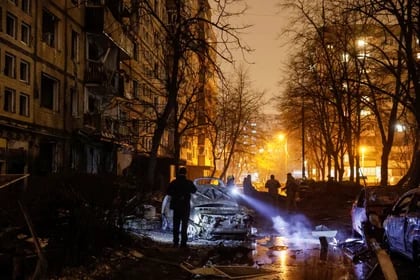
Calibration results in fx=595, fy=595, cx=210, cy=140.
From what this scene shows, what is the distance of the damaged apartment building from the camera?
25.3 metres

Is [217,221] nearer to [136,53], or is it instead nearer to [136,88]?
[136,88]

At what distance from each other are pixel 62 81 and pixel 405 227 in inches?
919

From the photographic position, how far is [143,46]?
157 ft

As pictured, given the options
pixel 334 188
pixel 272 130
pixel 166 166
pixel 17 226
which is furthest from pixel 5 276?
pixel 272 130

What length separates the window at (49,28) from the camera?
29.4 meters

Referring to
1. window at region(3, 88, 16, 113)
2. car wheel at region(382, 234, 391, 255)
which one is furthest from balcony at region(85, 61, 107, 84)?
car wheel at region(382, 234, 391, 255)

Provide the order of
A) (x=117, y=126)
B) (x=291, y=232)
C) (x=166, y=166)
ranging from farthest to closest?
(x=166, y=166)
(x=117, y=126)
(x=291, y=232)

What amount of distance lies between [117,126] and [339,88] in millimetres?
14957

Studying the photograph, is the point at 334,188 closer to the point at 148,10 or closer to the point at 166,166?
the point at 166,166

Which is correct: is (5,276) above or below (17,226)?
below

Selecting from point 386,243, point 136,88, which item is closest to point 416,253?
point 386,243

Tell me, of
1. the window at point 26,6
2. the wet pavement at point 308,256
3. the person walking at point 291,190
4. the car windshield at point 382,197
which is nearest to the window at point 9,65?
the window at point 26,6

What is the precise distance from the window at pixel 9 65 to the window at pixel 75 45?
7.38 m

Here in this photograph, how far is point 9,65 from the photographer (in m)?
25.5
